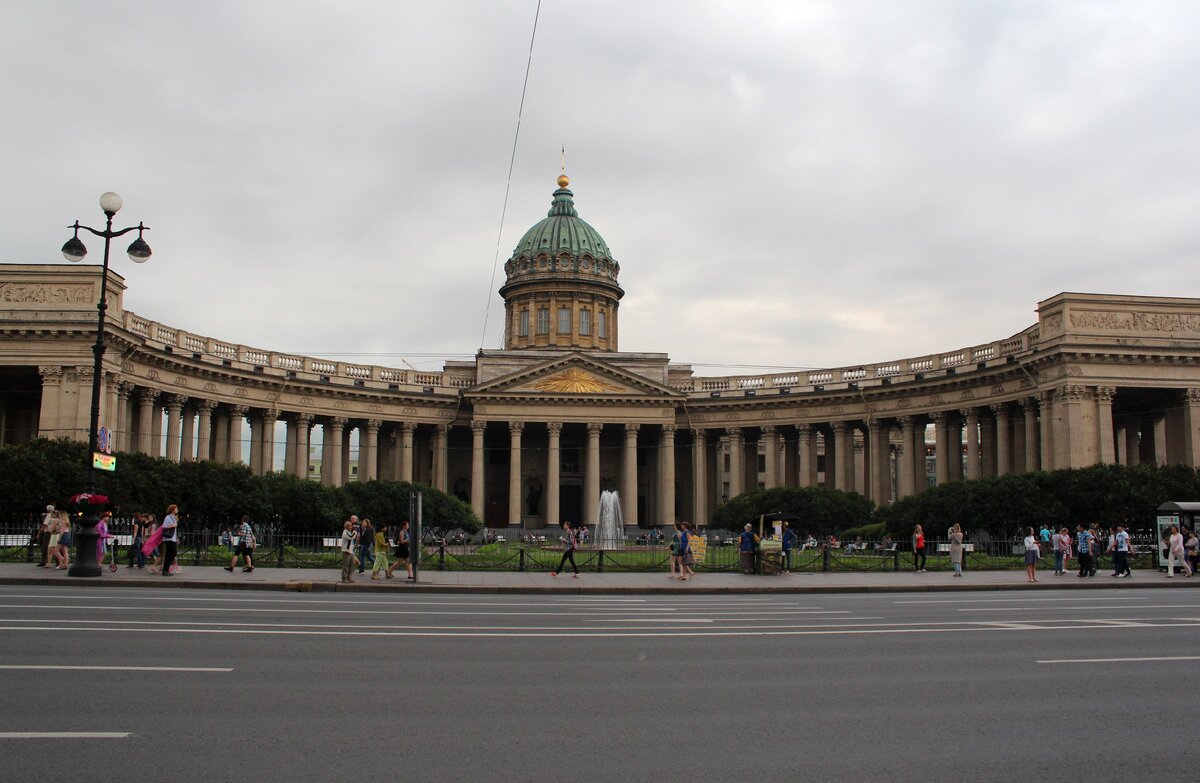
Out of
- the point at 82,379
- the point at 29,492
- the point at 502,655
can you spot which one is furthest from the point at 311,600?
the point at 82,379

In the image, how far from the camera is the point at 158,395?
63.7m

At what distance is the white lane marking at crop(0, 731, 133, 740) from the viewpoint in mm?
9047

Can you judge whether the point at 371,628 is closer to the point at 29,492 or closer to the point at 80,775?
the point at 80,775

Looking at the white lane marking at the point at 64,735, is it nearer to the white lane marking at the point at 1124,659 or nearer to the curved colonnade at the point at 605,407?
the white lane marking at the point at 1124,659

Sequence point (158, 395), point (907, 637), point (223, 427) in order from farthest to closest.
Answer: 1. point (223, 427)
2. point (158, 395)
3. point (907, 637)

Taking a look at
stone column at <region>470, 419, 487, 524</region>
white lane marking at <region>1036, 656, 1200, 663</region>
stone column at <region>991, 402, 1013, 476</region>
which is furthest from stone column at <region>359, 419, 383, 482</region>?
white lane marking at <region>1036, 656, 1200, 663</region>

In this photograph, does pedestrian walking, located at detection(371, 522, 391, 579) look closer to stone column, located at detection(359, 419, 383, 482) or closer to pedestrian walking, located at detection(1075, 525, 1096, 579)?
pedestrian walking, located at detection(1075, 525, 1096, 579)

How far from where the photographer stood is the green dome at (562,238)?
94.4m

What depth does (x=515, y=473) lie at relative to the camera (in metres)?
79.3

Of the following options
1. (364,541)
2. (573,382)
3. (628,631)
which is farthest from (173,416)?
(628,631)

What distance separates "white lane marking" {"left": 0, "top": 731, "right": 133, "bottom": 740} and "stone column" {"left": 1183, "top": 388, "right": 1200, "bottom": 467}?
5941 centimetres

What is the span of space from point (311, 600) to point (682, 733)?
52.5 feet

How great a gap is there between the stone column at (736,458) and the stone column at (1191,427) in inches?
1236

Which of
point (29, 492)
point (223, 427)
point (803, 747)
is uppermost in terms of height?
point (223, 427)
